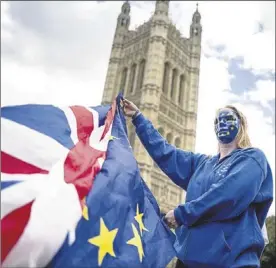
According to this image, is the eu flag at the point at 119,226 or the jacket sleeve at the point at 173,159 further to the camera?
the jacket sleeve at the point at 173,159

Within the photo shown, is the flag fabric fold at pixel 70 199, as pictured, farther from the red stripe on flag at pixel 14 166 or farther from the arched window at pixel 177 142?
the arched window at pixel 177 142

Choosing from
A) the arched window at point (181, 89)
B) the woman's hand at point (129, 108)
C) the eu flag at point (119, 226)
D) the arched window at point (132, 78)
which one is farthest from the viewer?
the arched window at point (181, 89)

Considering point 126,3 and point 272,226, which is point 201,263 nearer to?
point 272,226

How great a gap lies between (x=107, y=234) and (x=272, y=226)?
44.9 feet

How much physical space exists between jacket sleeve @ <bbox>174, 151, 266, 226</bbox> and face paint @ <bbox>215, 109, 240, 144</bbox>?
0.80 ft

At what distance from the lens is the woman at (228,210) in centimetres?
147

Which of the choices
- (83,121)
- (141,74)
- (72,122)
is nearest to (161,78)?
(141,74)

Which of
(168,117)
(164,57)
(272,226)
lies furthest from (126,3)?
(272,226)

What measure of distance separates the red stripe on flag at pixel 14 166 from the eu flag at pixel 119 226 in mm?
248

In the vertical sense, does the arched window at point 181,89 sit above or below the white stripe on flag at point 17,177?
above

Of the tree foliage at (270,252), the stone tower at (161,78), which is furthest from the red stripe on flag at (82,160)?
the stone tower at (161,78)

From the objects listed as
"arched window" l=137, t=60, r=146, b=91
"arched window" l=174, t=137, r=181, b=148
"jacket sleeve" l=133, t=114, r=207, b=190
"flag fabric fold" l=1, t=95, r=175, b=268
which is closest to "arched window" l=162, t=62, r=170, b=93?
"arched window" l=137, t=60, r=146, b=91

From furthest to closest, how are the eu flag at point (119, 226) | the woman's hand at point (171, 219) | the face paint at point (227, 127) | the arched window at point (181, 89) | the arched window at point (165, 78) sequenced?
the arched window at point (181, 89), the arched window at point (165, 78), the face paint at point (227, 127), the woman's hand at point (171, 219), the eu flag at point (119, 226)

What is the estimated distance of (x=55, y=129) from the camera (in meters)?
1.60
